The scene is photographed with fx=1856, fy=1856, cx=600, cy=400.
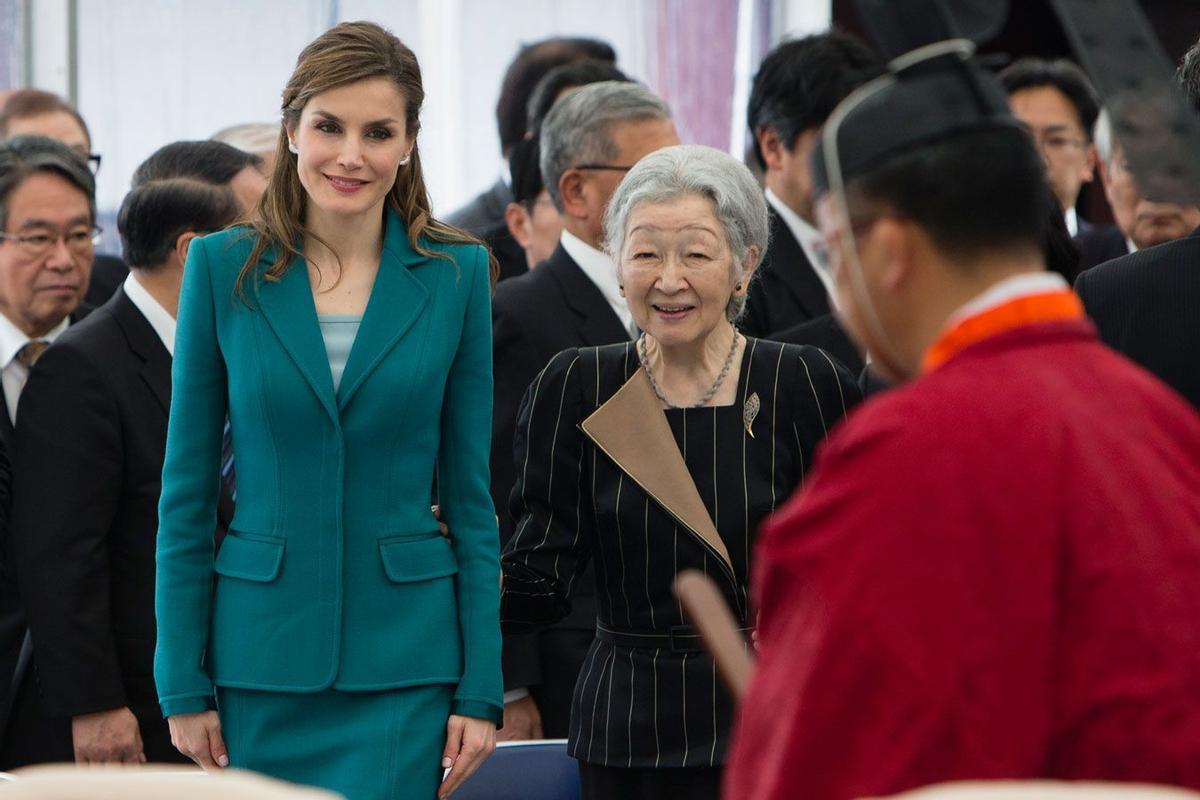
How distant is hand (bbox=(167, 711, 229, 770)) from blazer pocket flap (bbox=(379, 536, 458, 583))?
0.33m

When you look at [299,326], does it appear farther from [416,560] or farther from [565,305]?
[565,305]

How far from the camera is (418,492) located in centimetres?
271

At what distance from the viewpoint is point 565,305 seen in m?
3.73

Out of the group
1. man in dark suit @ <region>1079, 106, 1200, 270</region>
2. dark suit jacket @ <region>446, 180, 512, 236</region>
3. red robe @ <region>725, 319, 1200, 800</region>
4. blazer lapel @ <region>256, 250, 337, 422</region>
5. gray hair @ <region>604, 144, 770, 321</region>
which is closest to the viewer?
red robe @ <region>725, 319, 1200, 800</region>

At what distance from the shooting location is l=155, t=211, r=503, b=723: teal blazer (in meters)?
2.63

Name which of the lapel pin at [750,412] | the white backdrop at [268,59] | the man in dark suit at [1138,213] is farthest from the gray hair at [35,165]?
the white backdrop at [268,59]

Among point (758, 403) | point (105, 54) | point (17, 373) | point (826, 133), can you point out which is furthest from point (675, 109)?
point (826, 133)

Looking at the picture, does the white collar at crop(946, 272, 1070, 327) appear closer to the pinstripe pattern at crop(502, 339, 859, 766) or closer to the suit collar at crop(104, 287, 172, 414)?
the pinstripe pattern at crop(502, 339, 859, 766)

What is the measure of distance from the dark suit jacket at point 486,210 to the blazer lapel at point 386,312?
2.67 metres

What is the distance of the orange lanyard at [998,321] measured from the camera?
1502 millimetres

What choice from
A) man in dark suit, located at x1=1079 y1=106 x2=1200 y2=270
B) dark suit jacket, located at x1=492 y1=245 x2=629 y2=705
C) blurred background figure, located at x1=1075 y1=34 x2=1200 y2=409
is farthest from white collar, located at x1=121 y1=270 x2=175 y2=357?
man in dark suit, located at x1=1079 y1=106 x2=1200 y2=270

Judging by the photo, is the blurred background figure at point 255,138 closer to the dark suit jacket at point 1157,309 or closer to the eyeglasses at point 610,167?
the eyeglasses at point 610,167

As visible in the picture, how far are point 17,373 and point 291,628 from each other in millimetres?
1333

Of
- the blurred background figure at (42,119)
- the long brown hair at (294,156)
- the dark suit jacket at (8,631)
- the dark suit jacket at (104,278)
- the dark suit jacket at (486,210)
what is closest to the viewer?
the long brown hair at (294,156)
